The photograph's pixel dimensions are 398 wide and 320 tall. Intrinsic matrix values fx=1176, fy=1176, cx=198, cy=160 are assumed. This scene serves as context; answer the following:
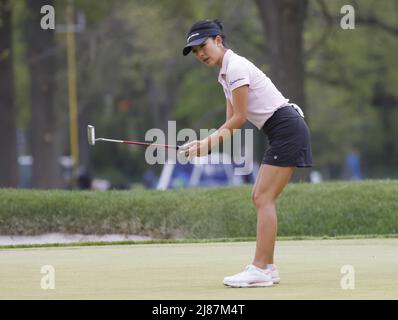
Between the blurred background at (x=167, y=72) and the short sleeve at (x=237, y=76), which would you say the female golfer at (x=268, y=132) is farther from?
the blurred background at (x=167, y=72)

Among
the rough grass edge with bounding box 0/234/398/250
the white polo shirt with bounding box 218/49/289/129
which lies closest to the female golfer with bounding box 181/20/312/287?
the white polo shirt with bounding box 218/49/289/129

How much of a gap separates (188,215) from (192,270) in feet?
17.4

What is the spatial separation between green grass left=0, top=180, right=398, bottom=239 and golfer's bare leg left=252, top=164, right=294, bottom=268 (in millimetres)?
5702

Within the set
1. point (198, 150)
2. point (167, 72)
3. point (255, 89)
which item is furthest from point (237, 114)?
point (167, 72)

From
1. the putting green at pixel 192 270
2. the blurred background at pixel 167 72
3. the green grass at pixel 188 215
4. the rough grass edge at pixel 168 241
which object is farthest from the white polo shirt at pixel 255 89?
the blurred background at pixel 167 72

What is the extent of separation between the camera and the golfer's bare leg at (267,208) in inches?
376

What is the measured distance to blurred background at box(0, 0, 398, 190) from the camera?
106ft

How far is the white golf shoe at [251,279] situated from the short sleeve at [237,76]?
57.6 inches

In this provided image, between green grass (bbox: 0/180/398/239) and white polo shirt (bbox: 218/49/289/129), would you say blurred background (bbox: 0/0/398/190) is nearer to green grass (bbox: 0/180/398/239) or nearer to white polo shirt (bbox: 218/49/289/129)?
green grass (bbox: 0/180/398/239)

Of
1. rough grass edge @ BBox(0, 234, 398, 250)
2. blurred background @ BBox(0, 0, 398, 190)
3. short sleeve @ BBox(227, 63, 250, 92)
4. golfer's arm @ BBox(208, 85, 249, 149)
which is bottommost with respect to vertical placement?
rough grass edge @ BBox(0, 234, 398, 250)

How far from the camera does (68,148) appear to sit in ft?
241

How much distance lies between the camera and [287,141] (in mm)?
9523
